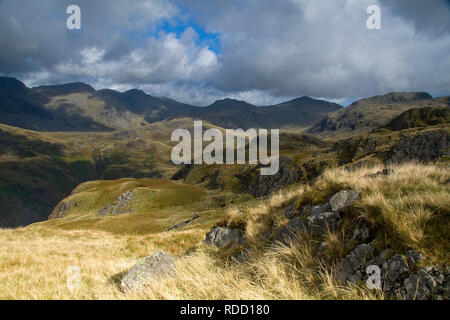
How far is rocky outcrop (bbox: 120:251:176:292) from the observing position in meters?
→ 6.38

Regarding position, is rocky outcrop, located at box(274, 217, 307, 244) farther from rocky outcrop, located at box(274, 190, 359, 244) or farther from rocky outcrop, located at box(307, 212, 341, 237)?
rocky outcrop, located at box(307, 212, 341, 237)

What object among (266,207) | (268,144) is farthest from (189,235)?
(268,144)

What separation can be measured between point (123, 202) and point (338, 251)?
72.4m

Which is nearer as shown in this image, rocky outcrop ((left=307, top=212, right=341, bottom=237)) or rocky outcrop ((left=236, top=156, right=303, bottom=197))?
rocky outcrop ((left=307, top=212, right=341, bottom=237))

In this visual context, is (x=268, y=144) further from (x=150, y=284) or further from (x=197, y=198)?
(x=150, y=284)

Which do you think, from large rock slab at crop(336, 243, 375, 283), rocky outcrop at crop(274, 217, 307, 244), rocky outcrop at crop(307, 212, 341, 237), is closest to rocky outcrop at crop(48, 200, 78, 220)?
rocky outcrop at crop(274, 217, 307, 244)

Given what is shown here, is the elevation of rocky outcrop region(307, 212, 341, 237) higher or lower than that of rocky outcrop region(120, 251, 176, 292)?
higher

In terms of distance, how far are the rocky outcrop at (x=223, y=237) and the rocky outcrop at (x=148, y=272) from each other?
9.81ft

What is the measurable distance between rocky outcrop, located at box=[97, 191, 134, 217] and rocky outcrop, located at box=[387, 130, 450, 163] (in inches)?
2752

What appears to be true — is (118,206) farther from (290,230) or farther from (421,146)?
(421,146)

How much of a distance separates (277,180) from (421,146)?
127 feet

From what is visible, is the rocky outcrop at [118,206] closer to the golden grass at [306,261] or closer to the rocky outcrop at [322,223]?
the golden grass at [306,261]

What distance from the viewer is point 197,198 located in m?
72.8

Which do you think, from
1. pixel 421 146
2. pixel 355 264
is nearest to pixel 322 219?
pixel 355 264
